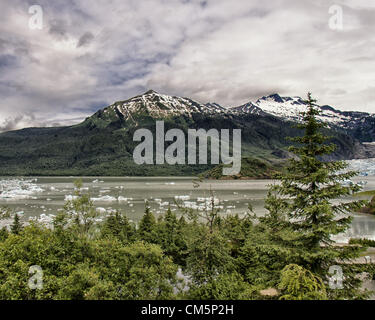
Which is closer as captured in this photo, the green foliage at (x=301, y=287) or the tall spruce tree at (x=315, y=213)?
the green foliage at (x=301, y=287)

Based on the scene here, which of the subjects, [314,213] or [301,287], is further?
[314,213]

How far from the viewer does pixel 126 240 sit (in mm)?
30922

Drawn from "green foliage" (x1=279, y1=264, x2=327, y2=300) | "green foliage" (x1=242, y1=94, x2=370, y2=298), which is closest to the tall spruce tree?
"green foliage" (x1=242, y1=94, x2=370, y2=298)

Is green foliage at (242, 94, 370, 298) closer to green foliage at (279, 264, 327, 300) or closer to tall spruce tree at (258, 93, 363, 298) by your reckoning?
tall spruce tree at (258, 93, 363, 298)

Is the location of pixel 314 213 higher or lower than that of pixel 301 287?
higher

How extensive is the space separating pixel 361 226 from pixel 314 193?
49165 mm

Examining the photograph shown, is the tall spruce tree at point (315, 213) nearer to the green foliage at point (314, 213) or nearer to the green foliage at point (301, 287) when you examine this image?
the green foliage at point (314, 213)

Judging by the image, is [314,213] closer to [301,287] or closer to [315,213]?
[315,213]

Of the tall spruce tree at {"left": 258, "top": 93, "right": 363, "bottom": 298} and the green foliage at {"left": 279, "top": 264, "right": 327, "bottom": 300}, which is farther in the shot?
the tall spruce tree at {"left": 258, "top": 93, "right": 363, "bottom": 298}

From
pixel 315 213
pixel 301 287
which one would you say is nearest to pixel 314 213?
pixel 315 213

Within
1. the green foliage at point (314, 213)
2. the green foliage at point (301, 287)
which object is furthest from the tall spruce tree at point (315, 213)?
the green foliage at point (301, 287)

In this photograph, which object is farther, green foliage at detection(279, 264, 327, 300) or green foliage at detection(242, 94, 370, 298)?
green foliage at detection(242, 94, 370, 298)

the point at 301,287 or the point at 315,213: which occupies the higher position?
the point at 315,213
